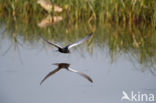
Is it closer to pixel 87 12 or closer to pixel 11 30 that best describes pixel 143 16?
pixel 87 12

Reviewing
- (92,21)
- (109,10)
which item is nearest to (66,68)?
(109,10)

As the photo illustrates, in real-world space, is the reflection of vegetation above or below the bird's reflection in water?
below

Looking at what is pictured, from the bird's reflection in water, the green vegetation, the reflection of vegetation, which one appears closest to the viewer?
the bird's reflection in water

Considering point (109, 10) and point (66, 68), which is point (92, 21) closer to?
point (109, 10)

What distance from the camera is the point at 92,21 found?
5.62m

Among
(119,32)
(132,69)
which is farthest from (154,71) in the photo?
(119,32)

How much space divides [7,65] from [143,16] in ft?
7.94

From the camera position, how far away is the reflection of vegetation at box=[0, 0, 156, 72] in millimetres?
4516

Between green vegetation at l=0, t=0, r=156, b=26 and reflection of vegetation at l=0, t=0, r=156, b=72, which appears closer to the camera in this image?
reflection of vegetation at l=0, t=0, r=156, b=72

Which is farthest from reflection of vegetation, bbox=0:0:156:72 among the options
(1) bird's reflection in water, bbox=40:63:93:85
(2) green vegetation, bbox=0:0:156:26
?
(1) bird's reflection in water, bbox=40:63:93:85

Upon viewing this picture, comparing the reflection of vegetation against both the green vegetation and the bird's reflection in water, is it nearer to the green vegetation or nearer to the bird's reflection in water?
the green vegetation

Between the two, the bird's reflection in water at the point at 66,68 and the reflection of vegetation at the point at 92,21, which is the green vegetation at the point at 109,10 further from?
the bird's reflection in water at the point at 66,68

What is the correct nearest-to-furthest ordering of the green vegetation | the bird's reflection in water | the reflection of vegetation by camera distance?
the bird's reflection in water < the reflection of vegetation < the green vegetation

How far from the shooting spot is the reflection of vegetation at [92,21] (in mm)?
4516
